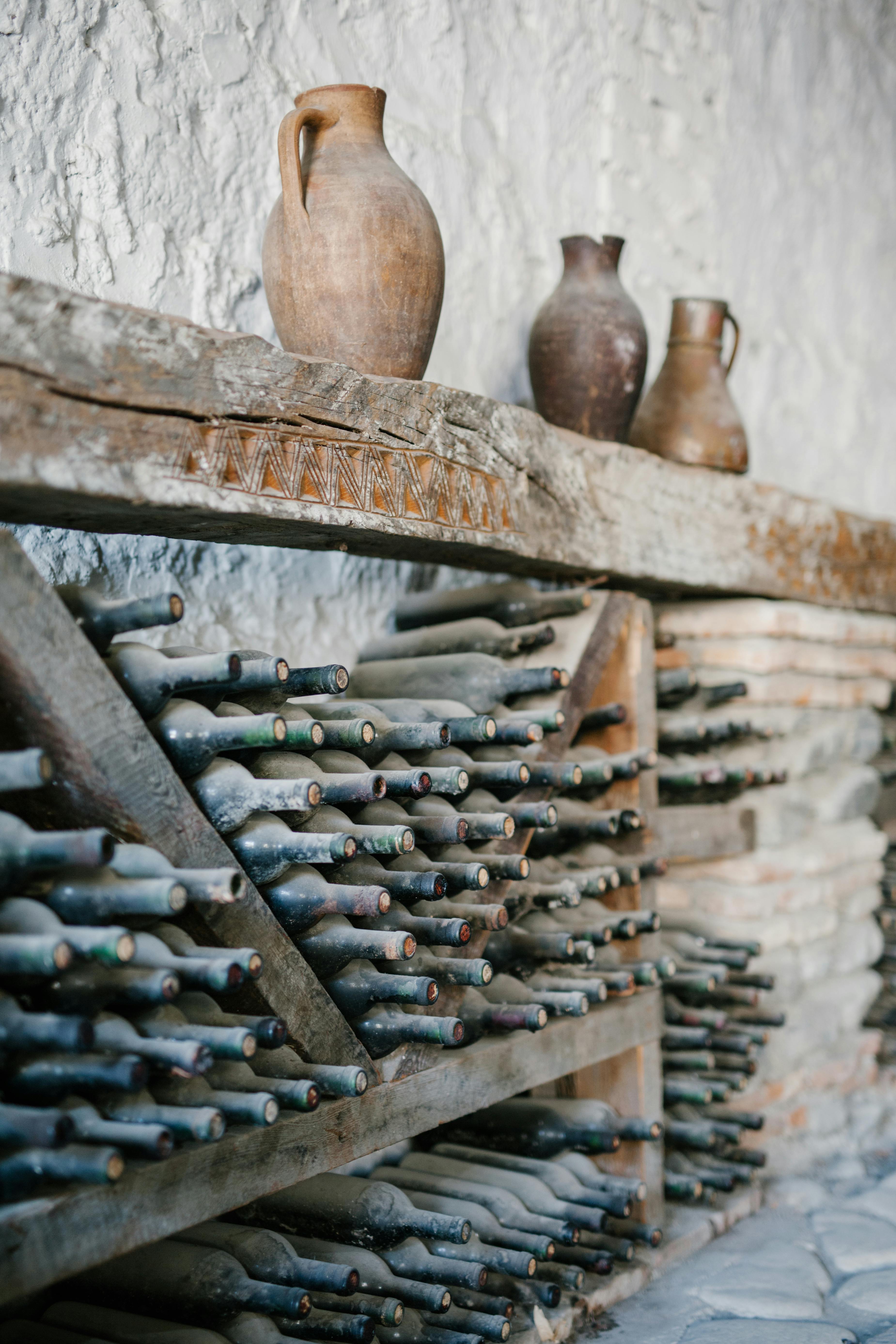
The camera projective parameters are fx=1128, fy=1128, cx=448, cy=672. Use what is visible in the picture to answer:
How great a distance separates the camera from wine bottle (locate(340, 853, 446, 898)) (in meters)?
1.13

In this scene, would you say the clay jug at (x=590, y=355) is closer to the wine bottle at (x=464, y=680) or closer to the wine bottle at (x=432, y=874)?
the wine bottle at (x=464, y=680)

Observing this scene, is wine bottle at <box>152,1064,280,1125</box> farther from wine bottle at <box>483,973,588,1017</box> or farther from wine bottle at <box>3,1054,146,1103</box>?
wine bottle at <box>483,973,588,1017</box>

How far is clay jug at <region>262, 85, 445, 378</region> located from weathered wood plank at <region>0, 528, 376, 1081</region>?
56 centimetres

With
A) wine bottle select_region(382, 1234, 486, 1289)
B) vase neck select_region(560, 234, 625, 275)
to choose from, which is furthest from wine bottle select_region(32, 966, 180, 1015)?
vase neck select_region(560, 234, 625, 275)

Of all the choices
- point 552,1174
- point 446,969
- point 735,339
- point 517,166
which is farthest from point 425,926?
point 517,166

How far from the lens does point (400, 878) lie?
1.15 meters

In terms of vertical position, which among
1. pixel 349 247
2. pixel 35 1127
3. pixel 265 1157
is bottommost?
pixel 265 1157

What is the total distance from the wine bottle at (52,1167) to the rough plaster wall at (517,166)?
0.79 metres

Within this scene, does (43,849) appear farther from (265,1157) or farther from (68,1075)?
(265,1157)

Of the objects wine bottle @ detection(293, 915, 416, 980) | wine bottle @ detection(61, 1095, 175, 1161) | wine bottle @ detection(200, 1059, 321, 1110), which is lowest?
wine bottle @ detection(200, 1059, 321, 1110)

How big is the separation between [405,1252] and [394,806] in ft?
1.69

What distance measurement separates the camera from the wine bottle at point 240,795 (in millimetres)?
1018

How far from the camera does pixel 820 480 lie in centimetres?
326

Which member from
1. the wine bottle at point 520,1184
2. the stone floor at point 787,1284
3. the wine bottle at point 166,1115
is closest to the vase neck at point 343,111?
the wine bottle at point 166,1115
